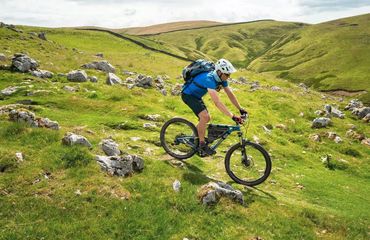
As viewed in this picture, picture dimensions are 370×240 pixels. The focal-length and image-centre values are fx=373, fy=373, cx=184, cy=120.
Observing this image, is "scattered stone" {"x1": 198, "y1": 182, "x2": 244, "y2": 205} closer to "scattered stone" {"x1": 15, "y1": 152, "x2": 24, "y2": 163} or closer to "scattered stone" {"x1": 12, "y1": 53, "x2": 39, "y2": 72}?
"scattered stone" {"x1": 15, "y1": 152, "x2": 24, "y2": 163}

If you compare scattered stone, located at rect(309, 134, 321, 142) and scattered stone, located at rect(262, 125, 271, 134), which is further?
scattered stone, located at rect(309, 134, 321, 142)

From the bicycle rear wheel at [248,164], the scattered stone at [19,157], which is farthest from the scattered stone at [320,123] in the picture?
the scattered stone at [19,157]

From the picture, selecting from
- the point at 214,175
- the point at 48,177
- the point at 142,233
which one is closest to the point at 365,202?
the point at 214,175

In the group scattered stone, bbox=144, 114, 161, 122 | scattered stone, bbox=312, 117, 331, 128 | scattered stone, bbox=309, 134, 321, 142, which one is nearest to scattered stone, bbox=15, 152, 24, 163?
scattered stone, bbox=144, 114, 161, 122

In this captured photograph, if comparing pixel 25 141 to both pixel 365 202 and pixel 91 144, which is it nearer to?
pixel 91 144

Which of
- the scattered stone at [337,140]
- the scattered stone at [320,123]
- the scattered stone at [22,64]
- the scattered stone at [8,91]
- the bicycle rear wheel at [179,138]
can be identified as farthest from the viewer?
the scattered stone at [320,123]

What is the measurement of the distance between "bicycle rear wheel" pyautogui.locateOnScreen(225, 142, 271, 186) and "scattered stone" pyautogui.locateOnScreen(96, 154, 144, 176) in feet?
11.9

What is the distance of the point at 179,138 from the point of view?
52.0 ft

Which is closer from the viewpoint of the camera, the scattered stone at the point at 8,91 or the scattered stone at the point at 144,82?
the scattered stone at the point at 8,91

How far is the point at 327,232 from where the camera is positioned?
12367 mm

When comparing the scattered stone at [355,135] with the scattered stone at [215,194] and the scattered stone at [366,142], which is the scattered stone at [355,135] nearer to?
the scattered stone at [366,142]

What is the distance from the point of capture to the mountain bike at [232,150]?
47.4 feet

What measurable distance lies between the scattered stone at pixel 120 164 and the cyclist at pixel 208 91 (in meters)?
2.88

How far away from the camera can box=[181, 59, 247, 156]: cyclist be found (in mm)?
13500
